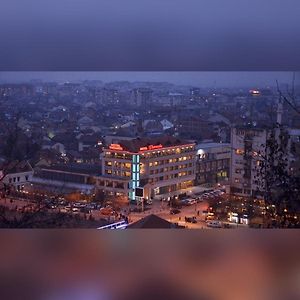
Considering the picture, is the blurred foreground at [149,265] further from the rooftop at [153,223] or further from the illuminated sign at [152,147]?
the illuminated sign at [152,147]

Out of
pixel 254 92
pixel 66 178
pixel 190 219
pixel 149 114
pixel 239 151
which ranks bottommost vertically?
pixel 190 219

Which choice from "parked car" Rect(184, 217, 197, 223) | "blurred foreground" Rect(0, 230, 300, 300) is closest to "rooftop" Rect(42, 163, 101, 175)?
"parked car" Rect(184, 217, 197, 223)

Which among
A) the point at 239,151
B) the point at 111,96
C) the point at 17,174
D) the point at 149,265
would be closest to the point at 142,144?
the point at 111,96

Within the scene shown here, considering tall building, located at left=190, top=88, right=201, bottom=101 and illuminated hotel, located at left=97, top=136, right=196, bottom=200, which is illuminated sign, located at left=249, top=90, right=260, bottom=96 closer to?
tall building, located at left=190, top=88, right=201, bottom=101

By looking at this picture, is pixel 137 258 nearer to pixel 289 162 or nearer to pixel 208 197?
pixel 208 197

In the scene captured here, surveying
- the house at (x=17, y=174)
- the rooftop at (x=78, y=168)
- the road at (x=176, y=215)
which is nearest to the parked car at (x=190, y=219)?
the road at (x=176, y=215)

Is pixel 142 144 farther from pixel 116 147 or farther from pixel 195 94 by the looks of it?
pixel 195 94
